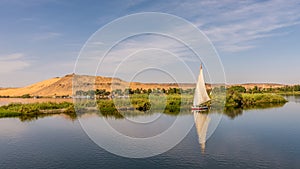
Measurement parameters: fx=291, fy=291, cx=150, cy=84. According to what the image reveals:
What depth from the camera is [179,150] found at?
18.1 meters

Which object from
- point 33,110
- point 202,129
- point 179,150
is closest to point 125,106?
point 33,110

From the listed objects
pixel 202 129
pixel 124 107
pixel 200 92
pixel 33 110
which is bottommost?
pixel 202 129

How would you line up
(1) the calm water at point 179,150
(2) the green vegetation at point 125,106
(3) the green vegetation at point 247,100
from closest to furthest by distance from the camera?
(1) the calm water at point 179,150 → (2) the green vegetation at point 125,106 → (3) the green vegetation at point 247,100

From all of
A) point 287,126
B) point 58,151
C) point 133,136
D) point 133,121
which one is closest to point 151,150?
point 133,136

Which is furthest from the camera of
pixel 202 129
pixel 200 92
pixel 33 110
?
pixel 33 110

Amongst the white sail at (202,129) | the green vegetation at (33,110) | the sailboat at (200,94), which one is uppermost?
the sailboat at (200,94)

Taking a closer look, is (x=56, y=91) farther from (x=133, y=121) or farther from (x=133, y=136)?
(x=133, y=136)

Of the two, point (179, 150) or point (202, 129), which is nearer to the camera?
point (179, 150)

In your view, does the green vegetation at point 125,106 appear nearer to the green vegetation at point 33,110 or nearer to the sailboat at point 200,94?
the green vegetation at point 33,110

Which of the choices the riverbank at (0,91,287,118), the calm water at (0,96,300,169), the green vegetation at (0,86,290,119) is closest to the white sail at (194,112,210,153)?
the calm water at (0,96,300,169)

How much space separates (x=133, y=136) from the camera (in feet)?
72.2

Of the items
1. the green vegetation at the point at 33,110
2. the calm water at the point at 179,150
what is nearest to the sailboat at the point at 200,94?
the calm water at the point at 179,150

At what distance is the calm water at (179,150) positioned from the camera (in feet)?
51.7

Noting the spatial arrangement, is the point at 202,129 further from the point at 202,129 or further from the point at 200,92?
the point at 200,92
